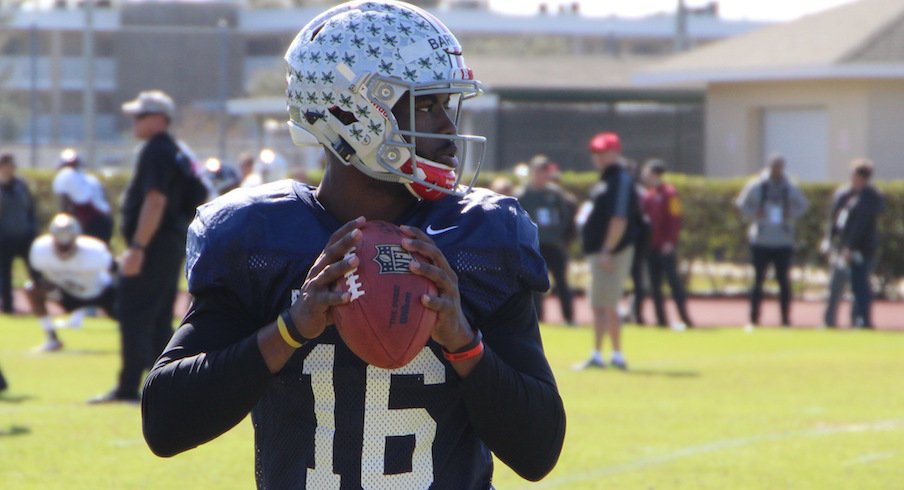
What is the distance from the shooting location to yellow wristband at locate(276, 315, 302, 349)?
2307mm

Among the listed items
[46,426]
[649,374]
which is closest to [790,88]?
[649,374]

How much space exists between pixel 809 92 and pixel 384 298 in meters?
21.8

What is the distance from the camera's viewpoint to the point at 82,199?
14680 millimetres

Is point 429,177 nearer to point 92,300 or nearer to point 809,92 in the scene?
point 92,300

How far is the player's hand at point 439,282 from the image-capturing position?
2238 millimetres

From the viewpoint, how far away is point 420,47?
246cm

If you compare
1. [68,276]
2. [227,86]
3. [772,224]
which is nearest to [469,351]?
[68,276]

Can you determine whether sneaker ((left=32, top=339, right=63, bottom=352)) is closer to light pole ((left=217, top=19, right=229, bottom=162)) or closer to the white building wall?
light pole ((left=217, top=19, right=229, bottom=162))

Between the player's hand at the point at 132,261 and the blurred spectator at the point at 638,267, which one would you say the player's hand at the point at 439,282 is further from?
the blurred spectator at the point at 638,267

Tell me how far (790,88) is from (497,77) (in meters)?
6.63

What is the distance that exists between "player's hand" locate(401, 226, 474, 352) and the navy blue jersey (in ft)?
0.66

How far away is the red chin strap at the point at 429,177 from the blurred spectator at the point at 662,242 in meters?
12.4

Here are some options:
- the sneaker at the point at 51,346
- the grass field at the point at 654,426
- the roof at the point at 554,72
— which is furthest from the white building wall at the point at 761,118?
the sneaker at the point at 51,346

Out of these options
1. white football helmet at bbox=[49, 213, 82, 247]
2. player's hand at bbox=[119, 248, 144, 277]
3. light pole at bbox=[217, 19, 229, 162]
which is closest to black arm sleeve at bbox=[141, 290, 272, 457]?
Result: player's hand at bbox=[119, 248, 144, 277]
